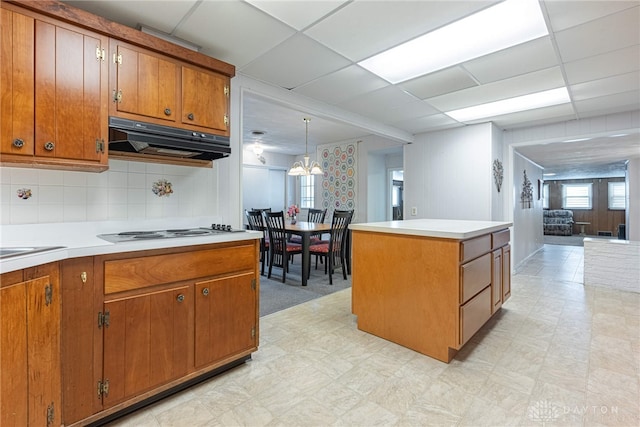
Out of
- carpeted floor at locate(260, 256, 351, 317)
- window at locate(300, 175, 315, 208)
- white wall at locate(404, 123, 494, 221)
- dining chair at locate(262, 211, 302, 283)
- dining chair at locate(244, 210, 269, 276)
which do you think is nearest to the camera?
carpeted floor at locate(260, 256, 351, 317)

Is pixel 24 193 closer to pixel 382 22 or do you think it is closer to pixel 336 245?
pixel 382 22

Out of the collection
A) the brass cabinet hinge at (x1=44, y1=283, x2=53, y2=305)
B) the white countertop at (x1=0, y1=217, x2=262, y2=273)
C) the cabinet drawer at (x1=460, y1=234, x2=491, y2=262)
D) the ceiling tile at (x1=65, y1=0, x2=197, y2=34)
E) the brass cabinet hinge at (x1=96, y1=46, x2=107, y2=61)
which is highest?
the ceiling tile at (x1=65, y1=0, x2=197, y2=34)

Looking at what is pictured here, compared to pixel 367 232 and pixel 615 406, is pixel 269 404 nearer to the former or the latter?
pixel 367 232

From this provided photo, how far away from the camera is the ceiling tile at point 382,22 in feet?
5.92

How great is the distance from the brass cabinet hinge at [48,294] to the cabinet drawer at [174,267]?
0.68 ft

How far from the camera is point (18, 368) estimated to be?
1.17 meters

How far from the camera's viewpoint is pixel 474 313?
2328 millimetres

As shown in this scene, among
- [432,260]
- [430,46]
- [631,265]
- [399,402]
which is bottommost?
[399,402]

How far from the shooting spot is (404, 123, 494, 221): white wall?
14.3 ft

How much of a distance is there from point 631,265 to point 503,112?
2574mm

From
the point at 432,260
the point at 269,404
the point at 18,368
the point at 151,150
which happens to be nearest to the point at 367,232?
the point at 432,260

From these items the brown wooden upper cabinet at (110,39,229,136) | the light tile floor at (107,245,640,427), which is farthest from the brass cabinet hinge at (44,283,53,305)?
the brown wooden upper cabinet at (110,39,229,136)

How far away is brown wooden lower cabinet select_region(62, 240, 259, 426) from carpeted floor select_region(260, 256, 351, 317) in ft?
3.91

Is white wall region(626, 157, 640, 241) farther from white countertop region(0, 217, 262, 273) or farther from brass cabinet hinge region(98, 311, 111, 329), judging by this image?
brass cabinet hinge region(98, 311, 111, 329)
